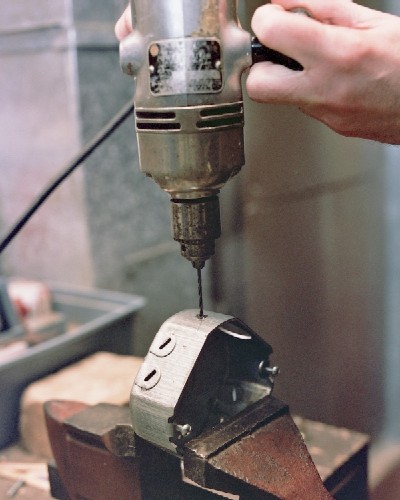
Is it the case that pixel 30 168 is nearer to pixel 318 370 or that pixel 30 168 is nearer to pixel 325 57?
pixel 318 370

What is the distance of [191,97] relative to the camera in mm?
547

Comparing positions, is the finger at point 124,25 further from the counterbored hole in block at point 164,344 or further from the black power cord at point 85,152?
the counterbored hole in block at point 164,344

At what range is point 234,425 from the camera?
2.03 feet

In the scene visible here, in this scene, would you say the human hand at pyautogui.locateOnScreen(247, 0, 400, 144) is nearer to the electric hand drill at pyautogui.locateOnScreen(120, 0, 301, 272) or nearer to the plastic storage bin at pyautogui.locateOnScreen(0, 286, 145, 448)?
the electric hand drill at pyautogui.locateOnScreen(120, 0, 301, 272)

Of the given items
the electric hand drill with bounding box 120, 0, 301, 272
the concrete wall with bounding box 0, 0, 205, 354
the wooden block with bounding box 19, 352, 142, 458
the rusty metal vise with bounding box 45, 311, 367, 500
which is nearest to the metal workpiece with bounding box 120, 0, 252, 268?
the electric hand drill with bounding box 120, 0, 301, 272

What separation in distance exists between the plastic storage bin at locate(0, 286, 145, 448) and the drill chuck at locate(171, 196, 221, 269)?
50 cm

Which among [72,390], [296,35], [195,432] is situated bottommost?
[72,390]

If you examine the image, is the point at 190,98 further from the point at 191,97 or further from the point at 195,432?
the point at 195,432

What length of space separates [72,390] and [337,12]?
2.35 feet

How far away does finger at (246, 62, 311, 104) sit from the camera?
0.54 metres

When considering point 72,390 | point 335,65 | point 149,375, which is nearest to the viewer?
point 335,65

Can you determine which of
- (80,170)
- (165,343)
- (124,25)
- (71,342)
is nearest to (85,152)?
(124,25)

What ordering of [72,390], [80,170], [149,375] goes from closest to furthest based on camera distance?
[149,375] → [72,390] → [80,170]

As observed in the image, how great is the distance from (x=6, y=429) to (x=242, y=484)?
564mm
